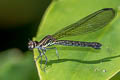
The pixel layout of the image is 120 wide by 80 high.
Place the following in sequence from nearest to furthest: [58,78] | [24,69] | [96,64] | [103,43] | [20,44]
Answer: [58,78]
[96,64]
[103,43]
[24,69]
[20,44]

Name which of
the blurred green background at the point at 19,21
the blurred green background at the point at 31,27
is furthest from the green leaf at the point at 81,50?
the blurred green background at the point at 19,21

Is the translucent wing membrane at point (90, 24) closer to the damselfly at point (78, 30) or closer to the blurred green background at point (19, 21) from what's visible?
the damselfly at point (78, 30)

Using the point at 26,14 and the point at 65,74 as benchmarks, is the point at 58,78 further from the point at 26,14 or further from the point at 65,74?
the point at 26,14

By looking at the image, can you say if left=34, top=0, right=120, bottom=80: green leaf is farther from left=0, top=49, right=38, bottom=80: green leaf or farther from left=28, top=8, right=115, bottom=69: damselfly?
left=0, top=49, right=38, bottom=80: green leaf

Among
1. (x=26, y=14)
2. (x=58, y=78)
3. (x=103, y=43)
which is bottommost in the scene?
(x=58, y=78)

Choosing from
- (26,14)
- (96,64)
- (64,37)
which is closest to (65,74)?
(96,64)

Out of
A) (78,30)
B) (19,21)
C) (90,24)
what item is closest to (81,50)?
(78,30)

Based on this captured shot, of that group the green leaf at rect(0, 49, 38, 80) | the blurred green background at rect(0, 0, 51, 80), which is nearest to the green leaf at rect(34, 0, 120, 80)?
the green leaf at rect(0, 49, 38, 80)

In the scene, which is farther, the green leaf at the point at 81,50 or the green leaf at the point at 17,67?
the green leaf at the point at 17,67
